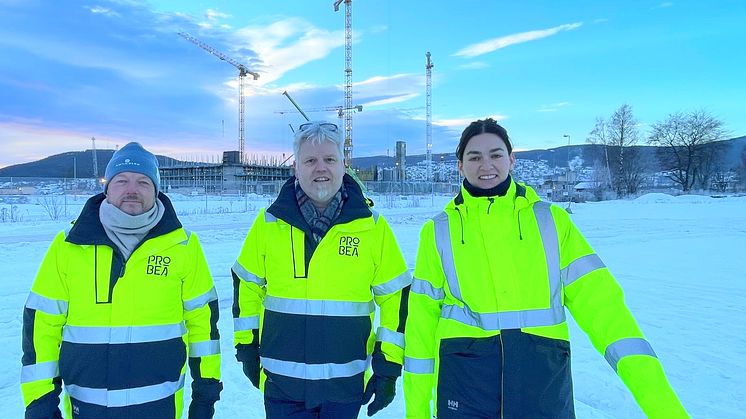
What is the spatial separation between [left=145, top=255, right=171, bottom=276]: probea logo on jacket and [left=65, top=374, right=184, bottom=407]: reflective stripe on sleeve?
575 millimetres

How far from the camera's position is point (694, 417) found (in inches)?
149

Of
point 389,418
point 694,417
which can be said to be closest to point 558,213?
point 389,418

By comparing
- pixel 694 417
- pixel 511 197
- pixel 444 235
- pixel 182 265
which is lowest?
pixel 694 417

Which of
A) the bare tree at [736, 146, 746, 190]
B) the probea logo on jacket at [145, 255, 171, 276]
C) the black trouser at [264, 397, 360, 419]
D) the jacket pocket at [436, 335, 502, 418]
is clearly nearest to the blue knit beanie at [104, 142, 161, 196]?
the probea logo on jacket at [145, 255, 171, 276]

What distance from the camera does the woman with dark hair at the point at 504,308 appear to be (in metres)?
Answer: 2.06

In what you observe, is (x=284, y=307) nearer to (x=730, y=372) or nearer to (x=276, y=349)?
(x=276, y=349)

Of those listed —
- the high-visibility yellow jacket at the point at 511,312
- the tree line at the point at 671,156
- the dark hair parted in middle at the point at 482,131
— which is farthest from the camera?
the tree line at the point at 671,156

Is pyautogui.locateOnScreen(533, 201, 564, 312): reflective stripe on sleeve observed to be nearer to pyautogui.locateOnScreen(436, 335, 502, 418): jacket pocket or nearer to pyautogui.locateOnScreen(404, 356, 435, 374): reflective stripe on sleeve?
pyautogui.locateOnScreen(436, 335, 502, 418): jacket pocket

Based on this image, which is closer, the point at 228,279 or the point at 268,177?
the point at 228,279

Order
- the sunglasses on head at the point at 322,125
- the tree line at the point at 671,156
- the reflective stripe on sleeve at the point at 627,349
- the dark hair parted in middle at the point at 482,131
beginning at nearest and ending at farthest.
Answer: the reflective stripe on sleeve at the point at 627,349
the dark hair parted in middle at the point at 482,131
the sunglasses on head at the point at 322,125
the tree line at the point at 671,156

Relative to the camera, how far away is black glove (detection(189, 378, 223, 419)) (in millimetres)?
2486

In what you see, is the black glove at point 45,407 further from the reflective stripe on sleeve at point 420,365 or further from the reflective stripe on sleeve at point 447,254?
the reflective stripe on sleeve at point 447,254

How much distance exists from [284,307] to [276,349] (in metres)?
0.24

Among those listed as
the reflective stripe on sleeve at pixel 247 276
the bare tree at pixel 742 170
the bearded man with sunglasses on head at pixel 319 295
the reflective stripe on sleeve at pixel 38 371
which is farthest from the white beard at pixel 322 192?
the bare tree at pixel 742 170
